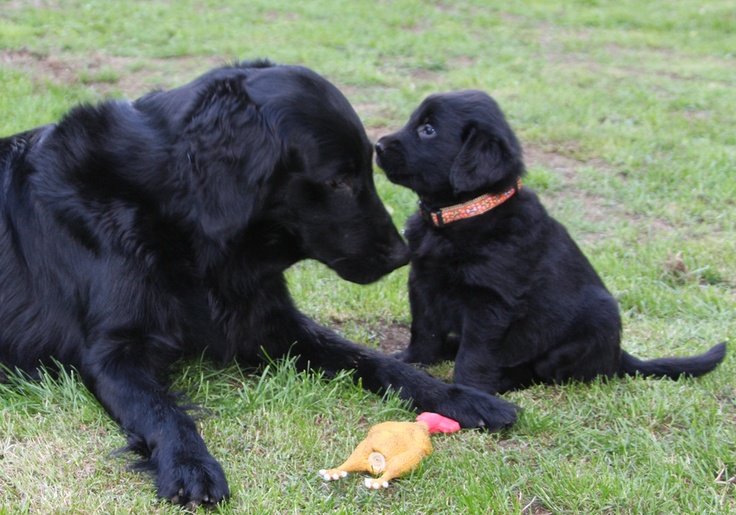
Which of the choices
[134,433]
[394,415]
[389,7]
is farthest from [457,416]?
[389,7]

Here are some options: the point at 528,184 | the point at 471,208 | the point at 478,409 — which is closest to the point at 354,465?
the point at 478,409

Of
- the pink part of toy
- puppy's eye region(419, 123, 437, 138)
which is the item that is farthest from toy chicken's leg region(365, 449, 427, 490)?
puppy's eye region(419, 123, 437, 138)

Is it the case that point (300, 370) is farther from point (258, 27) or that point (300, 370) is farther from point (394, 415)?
point (258, 27)

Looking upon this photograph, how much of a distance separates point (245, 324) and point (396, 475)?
0.83 metres

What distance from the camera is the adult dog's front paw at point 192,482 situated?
209 cm

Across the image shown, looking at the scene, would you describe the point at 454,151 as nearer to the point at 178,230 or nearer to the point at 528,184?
the point at 178,230

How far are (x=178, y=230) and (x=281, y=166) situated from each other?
1.29 feet

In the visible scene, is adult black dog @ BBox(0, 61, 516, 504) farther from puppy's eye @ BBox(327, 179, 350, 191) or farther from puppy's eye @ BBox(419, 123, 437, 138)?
puppy's eye @ BBox(419, 123, 437, 138)

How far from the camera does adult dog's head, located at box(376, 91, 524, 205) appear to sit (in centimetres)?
303

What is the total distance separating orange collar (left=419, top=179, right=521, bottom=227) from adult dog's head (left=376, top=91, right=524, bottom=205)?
0.03 metres

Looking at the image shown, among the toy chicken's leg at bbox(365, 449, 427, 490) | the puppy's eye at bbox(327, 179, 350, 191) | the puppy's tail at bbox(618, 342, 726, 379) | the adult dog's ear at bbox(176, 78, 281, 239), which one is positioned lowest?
the puppy's tail at bbox(618, 342, 726, 379)

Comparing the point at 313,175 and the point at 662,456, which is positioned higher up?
the point at 313,175

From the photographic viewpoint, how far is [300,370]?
2932mm

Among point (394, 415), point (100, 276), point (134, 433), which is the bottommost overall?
point (394, 415)
